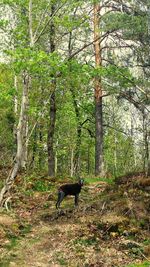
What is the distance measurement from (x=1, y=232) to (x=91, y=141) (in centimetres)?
2457

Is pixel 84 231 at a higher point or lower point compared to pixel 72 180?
lower

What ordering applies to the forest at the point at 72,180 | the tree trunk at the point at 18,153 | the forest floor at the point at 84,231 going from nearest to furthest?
the forest floor at the point at 84,231
the forest at the point at 72,180
the tree trunk at the point at 18,153

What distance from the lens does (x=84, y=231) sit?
12.2 metres

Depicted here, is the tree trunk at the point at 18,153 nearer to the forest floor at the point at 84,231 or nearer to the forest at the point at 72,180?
the forest at the point at 72,180

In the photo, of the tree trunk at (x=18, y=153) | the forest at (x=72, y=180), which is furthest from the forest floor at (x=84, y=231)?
the tree trunk at (x=18, y=153)

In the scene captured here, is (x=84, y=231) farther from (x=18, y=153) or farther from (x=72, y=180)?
(x=72, y=180)

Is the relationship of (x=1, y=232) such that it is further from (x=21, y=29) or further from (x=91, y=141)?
(x=91, y=141)

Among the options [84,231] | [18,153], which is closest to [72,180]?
[18,153]

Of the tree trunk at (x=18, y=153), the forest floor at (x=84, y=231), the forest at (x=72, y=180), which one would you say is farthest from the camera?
the tree trunk at (x=18, y=153)

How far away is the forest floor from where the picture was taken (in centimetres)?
1034

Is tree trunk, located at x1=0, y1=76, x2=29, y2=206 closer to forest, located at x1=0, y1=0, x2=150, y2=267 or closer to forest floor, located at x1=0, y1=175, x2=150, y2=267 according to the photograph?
forest, located at x1=0, y1=0, x2=150, y2=267

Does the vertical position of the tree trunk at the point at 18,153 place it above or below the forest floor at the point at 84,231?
above

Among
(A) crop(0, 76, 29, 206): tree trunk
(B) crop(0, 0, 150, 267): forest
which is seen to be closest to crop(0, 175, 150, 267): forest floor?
(B) crop(0, 0, 150, 267): forest

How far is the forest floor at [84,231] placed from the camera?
407 inches
